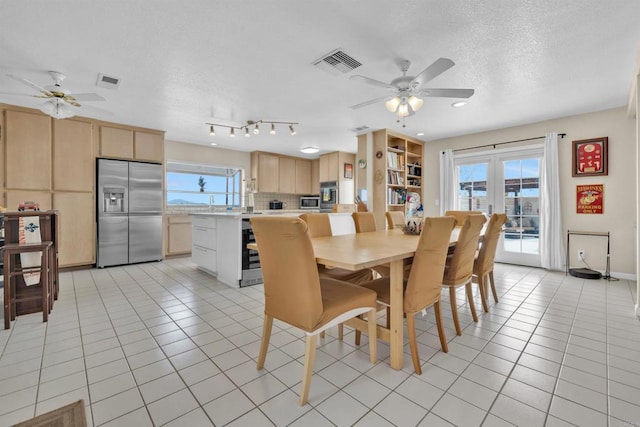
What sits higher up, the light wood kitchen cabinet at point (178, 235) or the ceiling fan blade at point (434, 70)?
the ceiling fan blade at point (434, 70)

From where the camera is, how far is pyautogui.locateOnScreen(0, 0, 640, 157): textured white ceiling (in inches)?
78.8

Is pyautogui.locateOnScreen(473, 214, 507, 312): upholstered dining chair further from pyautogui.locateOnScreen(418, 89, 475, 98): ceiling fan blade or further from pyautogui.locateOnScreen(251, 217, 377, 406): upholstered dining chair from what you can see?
pyautogui.locateOnScreen(251, 217, 377, 406): upholstered dining chair

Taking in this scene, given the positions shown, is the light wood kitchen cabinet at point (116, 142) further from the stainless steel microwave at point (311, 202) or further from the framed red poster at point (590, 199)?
the framed red poster at point (590, 199)

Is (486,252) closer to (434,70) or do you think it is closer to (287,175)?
(434,70)

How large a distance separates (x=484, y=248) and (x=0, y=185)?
6.07 metres

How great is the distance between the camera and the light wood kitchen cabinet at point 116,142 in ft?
15.3

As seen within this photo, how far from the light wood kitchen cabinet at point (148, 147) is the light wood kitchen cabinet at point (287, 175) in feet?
9.42

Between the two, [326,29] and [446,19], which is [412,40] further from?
[326,29]

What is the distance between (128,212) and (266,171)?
3.16m

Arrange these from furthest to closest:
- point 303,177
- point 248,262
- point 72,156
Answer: point 303,177
point 72,156
point 248,262

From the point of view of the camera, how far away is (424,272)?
5.85 ft

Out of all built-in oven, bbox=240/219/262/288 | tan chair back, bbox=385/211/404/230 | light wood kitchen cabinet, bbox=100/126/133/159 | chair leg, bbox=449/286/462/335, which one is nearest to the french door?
tan chair back, bbox=385/211/404/230

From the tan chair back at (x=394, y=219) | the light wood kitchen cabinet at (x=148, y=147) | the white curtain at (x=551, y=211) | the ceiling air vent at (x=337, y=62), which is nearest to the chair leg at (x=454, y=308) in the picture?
the tan chair back at (x=394, y=219)

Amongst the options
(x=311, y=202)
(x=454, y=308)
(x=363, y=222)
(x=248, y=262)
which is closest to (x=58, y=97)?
(x=248, y=262)
